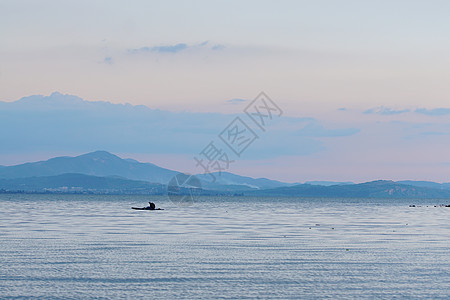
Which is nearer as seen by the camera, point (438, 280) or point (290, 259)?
point (438, 280)

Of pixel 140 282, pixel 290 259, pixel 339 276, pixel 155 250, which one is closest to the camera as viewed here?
pixel 140 282

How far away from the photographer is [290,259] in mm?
53688

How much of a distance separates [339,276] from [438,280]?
245 inches

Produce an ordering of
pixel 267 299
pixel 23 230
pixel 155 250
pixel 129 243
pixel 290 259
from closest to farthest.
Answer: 1. pixel 267 299
2. pixel 290 259
3. pixel 155 250
4. pixel 129 243
5. pixel 23 230

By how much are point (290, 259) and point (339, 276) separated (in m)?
9.25

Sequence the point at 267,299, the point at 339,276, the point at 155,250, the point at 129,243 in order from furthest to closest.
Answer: the point at 129,243 → the point at 155,250 → the point at 339,276 → the point at 267,299

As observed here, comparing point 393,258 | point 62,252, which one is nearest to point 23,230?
point 62,252

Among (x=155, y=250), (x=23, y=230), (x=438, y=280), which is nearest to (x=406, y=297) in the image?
(x=438, y=280)

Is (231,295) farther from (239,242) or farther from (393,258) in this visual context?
(239,242)

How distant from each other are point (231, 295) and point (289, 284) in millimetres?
5404

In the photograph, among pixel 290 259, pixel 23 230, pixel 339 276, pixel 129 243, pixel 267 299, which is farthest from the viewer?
pixel 23 230

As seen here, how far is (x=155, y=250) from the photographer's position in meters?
59.7

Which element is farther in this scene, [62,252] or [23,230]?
[23,230]

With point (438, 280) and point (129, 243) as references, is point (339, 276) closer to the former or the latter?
point (438, 280)
